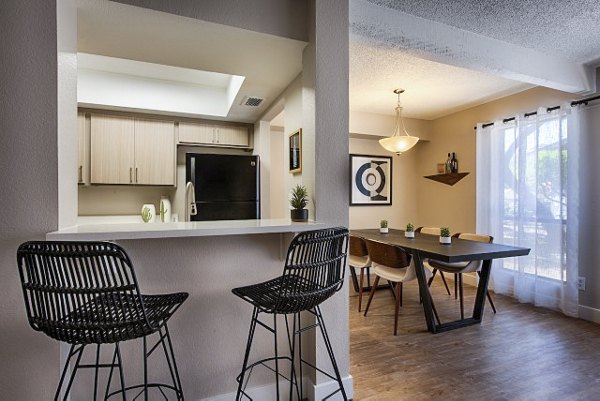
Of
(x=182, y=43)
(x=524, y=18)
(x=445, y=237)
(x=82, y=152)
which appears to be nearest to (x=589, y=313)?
(x=445, y=237)

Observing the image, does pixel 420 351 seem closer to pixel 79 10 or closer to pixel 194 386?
pixel 194 386

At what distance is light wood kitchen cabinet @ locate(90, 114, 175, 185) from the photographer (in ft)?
10.7

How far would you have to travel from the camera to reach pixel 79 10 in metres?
1.55

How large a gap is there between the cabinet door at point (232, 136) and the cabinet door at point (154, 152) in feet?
1.73

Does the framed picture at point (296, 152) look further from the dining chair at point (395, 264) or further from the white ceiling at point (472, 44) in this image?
the dining chair at point (395, 264)

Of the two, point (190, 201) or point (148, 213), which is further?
point (148, 213)

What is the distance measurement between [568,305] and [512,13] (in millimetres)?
2822

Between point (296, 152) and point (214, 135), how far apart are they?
5.96 ft

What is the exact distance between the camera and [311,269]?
139 cm

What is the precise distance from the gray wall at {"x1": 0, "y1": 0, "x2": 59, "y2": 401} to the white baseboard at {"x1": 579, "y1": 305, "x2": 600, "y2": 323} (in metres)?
4.25

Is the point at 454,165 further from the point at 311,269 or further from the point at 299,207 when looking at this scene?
the point at 311,269

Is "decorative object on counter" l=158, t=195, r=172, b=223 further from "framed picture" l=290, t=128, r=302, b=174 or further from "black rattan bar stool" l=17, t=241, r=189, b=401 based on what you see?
"black rattan bar stool" l=17, t=241, r=189, b=401

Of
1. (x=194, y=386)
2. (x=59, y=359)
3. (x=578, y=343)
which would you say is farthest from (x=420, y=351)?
(x=59, y=359)

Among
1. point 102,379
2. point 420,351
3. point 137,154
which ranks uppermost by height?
point 137,154
